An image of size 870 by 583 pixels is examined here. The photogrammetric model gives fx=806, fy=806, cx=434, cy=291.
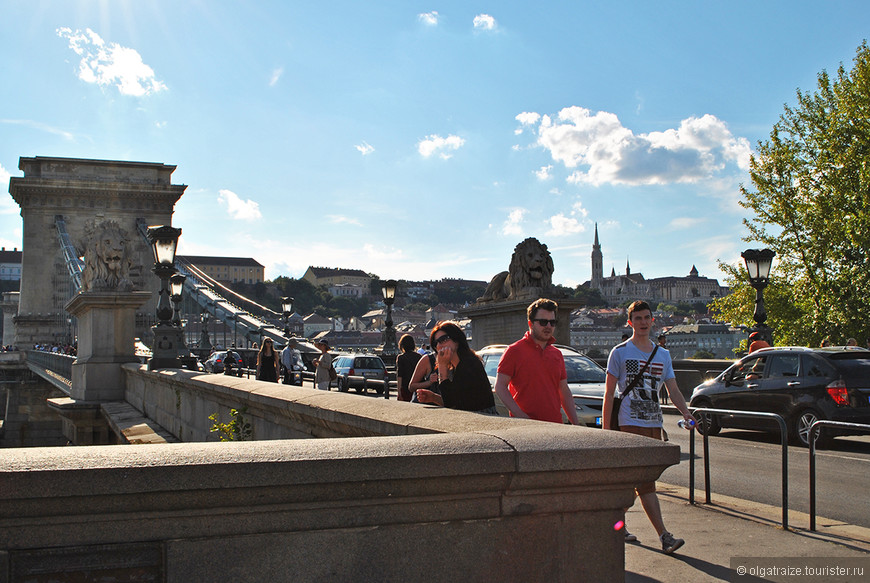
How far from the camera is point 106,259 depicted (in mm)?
13883

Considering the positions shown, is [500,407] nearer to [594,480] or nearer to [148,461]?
[594,480]

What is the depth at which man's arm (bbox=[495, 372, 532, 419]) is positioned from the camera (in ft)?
17.1

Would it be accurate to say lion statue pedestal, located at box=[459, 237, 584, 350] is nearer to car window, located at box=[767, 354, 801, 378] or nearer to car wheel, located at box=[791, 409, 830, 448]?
car window, located at box=[767, 354, 801, 378]

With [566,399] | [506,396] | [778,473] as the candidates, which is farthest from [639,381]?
[778,473]

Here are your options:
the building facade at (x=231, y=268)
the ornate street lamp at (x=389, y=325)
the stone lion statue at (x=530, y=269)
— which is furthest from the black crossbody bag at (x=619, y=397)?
the building facade at (x=231, y=268)

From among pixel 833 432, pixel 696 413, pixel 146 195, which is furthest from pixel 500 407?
pixel 146 195

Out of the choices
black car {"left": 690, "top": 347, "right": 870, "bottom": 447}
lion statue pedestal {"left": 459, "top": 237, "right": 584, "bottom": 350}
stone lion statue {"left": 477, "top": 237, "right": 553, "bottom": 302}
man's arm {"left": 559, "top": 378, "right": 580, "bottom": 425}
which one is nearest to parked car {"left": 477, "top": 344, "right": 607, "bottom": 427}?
black car {"left": 690, "top": 347, "right": 870, "bottom": 447}

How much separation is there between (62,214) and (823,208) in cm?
5276

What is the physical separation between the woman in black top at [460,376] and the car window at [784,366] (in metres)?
8.01

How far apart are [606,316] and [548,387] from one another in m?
196

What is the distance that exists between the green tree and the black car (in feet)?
62.0

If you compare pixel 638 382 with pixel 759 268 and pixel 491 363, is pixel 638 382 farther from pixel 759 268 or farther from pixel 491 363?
pixel 759 268

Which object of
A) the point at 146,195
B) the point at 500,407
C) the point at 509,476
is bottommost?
the point at 500,407

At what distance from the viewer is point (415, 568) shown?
110 inches
